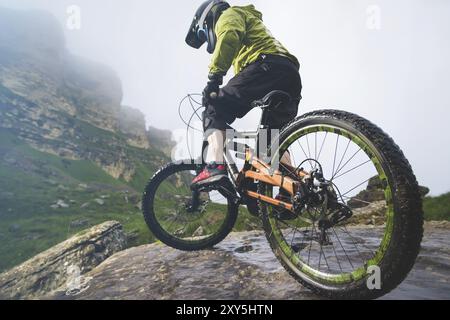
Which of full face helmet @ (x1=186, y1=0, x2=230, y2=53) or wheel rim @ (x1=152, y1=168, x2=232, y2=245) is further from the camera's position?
wheel rim @ (x1=152, y1=168, x2=232, y2=245)

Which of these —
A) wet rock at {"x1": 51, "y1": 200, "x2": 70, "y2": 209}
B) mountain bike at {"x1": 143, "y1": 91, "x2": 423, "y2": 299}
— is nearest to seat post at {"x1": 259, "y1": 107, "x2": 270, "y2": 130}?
mountain bike at {"x1": 143, "y1": 91, "x2": 423, "y2": 299}

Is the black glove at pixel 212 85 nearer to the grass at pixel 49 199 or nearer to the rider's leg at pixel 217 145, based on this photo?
the rider's leg at pixel 217 145

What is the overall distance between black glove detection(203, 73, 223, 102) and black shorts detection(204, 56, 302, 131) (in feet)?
0.30

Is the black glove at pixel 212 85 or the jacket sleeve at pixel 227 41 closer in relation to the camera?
the jacket sleeve at pixel 227 41

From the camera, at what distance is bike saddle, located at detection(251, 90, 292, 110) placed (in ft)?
15.5

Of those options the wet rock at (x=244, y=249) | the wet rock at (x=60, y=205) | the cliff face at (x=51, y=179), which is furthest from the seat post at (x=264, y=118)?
the wet rock at (x=60, y=205)

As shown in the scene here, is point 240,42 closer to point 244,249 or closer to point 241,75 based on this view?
point 241,75

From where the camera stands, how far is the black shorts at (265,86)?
499 cm

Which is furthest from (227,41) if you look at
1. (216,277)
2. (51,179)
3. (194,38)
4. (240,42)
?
(51,179)

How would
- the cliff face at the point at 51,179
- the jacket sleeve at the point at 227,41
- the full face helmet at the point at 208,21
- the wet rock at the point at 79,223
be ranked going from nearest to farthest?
1. the jacket sleeve at the point at 227,41
2. the full face helmet at the point at 208,21
3. the cliff face at the point at 51,179
4. the wet rock at the point at 79,223

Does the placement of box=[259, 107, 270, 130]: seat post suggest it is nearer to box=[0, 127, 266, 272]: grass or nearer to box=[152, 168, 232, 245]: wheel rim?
box=[152, 168, 232, 245]: wheel rim

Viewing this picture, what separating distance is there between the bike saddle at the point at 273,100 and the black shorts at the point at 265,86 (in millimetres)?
175

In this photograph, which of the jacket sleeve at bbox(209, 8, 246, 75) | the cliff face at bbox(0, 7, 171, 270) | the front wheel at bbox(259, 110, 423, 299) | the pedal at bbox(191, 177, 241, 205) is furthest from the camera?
the cliff face at bbox(0, 7, 171, 270)

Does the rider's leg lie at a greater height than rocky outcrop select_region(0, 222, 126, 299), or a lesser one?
greater
